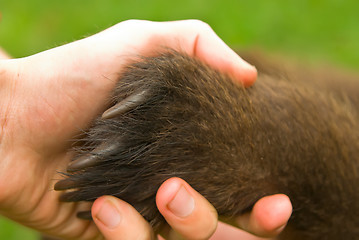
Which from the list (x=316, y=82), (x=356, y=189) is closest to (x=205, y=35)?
(x=316, y=82)

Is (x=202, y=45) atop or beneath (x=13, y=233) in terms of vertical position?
atop

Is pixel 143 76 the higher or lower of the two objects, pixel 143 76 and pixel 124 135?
the higher

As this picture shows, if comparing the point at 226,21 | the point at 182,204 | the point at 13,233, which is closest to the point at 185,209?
the point at 182,204

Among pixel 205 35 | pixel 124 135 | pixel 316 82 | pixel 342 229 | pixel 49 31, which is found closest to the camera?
pixel 124 135

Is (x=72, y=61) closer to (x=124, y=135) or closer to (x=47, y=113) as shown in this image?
(x=47, y=113)

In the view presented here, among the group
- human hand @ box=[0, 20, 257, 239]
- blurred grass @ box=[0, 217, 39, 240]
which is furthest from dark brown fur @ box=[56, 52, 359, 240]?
blurred grass @ box=[0, 217, 39, 240]

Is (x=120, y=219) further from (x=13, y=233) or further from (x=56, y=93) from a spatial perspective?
(x=13, y=233)

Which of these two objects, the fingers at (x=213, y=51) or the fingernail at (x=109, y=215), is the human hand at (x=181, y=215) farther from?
the fingers at (x=213, y=51)
